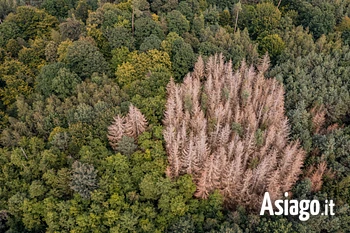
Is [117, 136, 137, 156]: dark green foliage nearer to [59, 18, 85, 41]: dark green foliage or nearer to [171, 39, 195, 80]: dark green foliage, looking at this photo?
[171, 39, 195, 80]: dark green foliage

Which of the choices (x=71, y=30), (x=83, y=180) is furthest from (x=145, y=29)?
(x=83, y=180)

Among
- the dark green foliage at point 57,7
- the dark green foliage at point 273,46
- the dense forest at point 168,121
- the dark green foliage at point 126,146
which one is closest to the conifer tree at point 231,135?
the dense forest at point 168,121

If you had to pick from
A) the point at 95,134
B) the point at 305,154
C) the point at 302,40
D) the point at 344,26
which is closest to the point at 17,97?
the point at 95,134

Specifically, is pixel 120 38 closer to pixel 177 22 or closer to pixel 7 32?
pixel 177 22

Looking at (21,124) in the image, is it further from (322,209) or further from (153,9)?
(322,209)

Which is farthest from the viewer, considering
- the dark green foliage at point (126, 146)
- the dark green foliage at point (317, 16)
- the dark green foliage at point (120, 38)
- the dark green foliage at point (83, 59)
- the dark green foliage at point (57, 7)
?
the dark green foliage at point (57, 7)

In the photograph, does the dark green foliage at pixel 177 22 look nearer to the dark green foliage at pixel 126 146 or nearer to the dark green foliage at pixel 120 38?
the dark green foliage at pixel 120 38

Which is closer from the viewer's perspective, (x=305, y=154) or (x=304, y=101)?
(x=305, y=154)
